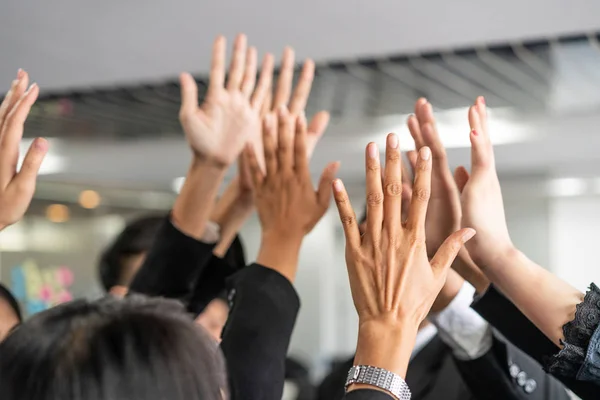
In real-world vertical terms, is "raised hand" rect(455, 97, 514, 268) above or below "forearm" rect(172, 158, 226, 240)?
above

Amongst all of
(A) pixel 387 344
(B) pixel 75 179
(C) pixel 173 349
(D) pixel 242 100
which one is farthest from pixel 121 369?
(B) pixel 75 179

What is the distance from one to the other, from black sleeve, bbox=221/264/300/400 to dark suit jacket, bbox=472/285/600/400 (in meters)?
0.24

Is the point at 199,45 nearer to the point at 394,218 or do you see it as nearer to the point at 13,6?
the point at 13,6

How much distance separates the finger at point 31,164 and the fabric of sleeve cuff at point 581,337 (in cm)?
64

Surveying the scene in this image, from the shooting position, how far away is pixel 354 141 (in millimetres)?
2912

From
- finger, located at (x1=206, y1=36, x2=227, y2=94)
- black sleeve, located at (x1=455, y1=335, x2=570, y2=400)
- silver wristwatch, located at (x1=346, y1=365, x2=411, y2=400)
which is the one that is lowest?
black sleeve, located at (x1=455, y1=335, x2=570, y2=400)

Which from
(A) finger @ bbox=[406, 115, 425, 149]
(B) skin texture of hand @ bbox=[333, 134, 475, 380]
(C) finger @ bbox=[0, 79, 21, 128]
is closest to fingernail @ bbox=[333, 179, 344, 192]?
(B) skin texture of hand @ bbox=[333, 134, 475, 380]

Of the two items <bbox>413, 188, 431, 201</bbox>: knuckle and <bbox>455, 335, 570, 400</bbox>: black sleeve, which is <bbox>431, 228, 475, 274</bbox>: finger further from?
<bbox>455, 335, 570, 400</bbox>: black sleeve

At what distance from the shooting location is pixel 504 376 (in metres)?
0.96

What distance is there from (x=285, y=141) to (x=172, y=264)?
0.97ft

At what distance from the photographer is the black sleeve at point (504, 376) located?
0.96 meters

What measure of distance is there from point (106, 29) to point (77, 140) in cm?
148

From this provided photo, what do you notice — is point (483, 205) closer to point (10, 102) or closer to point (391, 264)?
point (391, 264)

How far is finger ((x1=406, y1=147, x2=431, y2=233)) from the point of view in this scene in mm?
646
